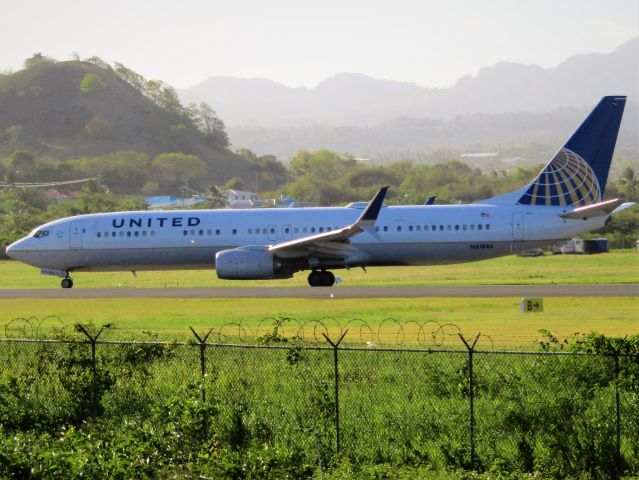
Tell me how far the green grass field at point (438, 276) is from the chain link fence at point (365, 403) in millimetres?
25776

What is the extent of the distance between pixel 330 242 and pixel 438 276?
37.5ft

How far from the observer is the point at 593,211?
1705 inches

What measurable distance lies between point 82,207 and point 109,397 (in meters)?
108

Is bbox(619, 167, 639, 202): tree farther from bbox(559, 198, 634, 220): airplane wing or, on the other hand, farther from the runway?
the runway

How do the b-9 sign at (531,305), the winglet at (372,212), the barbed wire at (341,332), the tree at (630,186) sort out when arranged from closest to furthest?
the barbed wire at (341,332) < the b-9 sign at (531,305) < the winglet at (372,212) < the tree at (630,186)

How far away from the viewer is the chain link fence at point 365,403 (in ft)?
52.9

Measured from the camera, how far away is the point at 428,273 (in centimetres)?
5550

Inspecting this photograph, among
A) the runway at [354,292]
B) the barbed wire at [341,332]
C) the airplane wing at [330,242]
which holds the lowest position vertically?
the barbed wire at [341,332]

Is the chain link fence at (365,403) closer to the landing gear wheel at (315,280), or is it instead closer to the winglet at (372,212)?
the winglet at (372,212)

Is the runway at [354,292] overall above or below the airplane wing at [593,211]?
below

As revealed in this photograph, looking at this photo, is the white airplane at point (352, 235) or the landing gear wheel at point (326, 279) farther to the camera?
the landing gear wheel at point (326, 279)

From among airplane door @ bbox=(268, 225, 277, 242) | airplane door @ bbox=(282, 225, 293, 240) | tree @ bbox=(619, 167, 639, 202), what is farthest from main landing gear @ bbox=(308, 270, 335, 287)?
tree @ bbox=(619, 167, 639, 202)

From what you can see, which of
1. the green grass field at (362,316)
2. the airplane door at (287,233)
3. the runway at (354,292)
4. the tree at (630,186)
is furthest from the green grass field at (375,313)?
the tree at (630,186)

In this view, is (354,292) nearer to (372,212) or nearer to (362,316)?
(372,212)
